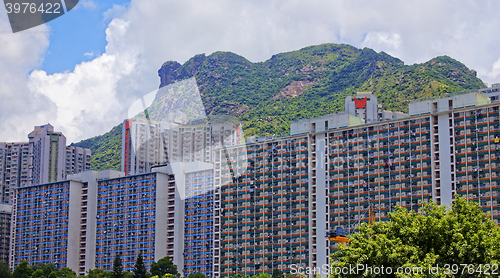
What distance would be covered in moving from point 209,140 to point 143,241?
11.6 meters

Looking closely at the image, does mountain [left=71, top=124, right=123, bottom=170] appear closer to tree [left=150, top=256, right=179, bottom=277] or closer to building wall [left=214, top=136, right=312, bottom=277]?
tree [left=150, top=256, right=179, bottom=277]

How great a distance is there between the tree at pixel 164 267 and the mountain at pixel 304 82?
769 inches

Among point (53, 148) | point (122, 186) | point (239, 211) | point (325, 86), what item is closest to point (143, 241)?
point (122, 186)

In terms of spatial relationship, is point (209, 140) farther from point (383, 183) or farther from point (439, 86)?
point (439, 86)

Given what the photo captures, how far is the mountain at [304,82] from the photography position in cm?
7969

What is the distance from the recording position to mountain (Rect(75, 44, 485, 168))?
261ft

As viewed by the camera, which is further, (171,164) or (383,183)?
(171,164)

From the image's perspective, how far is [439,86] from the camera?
74.6 metres

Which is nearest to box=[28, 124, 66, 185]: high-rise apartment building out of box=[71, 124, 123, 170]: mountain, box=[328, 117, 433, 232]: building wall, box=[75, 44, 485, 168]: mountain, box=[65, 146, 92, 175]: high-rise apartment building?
box=[65, 146, 92, 175]: high-rise apartment building

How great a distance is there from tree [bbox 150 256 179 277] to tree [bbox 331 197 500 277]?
34.2m

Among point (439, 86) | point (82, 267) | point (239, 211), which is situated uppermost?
point (439, 86)

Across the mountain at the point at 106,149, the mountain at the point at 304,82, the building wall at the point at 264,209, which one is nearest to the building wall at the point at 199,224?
the building wall at the point at 264,209

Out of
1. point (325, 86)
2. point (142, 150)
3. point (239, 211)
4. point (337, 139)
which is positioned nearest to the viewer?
point (337, 139)

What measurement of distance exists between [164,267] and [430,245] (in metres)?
37.3
